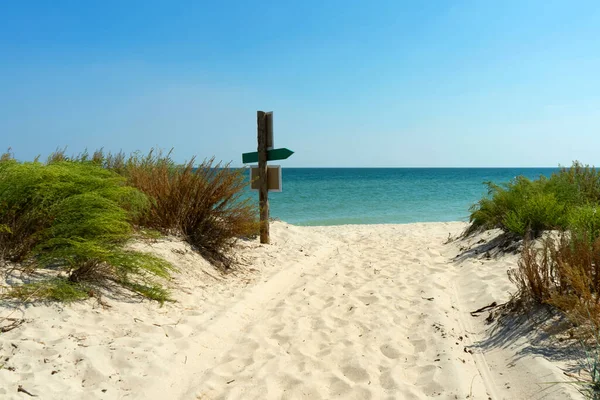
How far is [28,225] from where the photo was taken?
4344 mm

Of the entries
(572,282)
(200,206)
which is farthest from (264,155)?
(572,282)

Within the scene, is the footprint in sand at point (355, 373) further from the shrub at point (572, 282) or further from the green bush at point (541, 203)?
the green bush at point (541, 203)

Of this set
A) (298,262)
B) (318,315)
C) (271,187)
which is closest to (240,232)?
(298,262)

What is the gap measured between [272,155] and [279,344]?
16.3 feet

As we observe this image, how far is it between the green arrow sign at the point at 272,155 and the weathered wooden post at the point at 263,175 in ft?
0.36

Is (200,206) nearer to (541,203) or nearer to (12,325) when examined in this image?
(12,325)

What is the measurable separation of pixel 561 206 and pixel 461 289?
95.4 inches

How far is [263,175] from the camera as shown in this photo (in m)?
8.46

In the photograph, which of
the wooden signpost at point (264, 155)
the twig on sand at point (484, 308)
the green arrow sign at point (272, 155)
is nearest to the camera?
the twig on sand at point (484, 308)

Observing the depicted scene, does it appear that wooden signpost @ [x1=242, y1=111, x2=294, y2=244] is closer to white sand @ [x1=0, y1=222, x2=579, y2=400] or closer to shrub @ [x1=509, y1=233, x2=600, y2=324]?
white sand @ [x1=0, y1=222, x2=579, y2=400]

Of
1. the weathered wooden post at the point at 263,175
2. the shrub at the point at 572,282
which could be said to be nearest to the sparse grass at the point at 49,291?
the shrub at the point at 572,282

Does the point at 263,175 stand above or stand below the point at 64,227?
above

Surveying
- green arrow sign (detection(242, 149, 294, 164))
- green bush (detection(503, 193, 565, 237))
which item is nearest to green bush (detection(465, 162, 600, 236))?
green bush (detection(503, 193, 565, 237))

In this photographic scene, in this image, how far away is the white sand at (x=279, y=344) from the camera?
3.06 m
